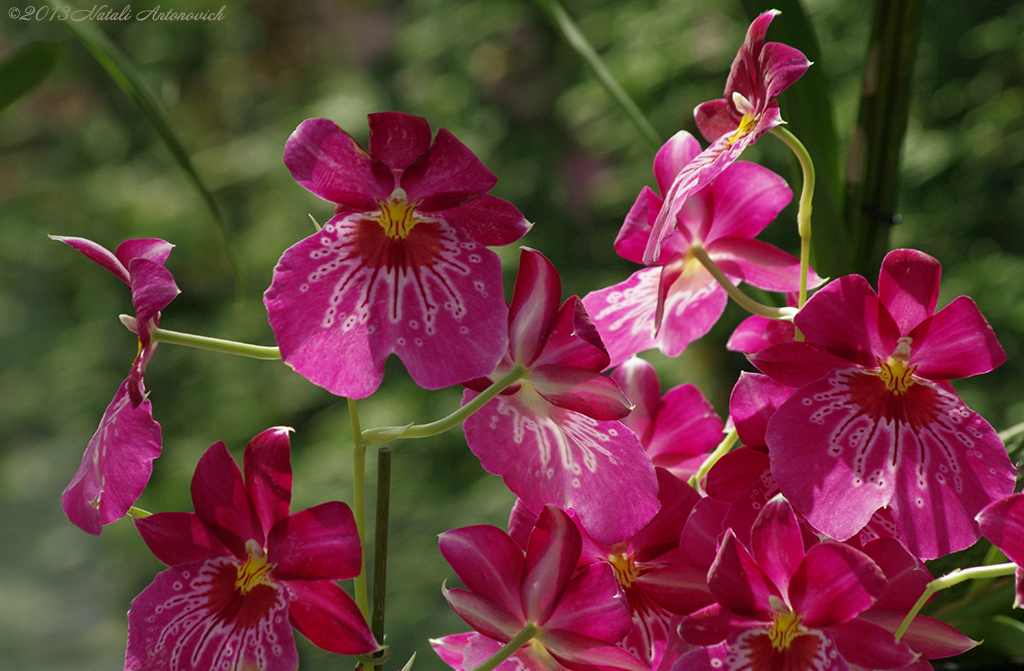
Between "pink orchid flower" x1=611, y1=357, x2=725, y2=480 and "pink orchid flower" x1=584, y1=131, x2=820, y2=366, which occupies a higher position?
"pink orchid flower" x1=584, y1=131, x2=820, y2=366

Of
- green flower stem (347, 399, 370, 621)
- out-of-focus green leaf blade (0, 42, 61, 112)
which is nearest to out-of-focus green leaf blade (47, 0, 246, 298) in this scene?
out-of-focus green leaf blade (0, 42, 61, 112)

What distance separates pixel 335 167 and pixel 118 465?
0.28 ft

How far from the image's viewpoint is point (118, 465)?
7.3 inches

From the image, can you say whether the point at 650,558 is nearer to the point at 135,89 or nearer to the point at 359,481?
the point at 359,481

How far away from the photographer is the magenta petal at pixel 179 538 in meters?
0.19

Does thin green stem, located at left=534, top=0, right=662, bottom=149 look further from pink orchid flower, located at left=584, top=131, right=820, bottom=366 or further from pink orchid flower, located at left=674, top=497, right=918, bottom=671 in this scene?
pink orchid flower, located at left=674, top=497, right=918, bottom=671

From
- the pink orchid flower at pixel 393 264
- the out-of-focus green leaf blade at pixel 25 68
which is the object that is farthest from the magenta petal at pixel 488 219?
the out-of-focus green leaf blade at pixel 25 68

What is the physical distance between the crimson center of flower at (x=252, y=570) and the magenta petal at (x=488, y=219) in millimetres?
93

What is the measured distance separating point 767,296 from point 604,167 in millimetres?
1181

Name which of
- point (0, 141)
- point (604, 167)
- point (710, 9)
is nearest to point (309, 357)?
point (710, 9)

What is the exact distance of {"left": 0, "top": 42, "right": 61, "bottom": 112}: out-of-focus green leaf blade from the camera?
1.16 feet

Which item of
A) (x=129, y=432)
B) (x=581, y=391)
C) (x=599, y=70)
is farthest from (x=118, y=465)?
(x=599, y=70)

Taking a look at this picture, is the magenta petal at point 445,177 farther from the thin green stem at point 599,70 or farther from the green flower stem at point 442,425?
the thin green stem at point 599,70

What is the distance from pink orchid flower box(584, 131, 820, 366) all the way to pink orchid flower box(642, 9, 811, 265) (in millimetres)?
15
